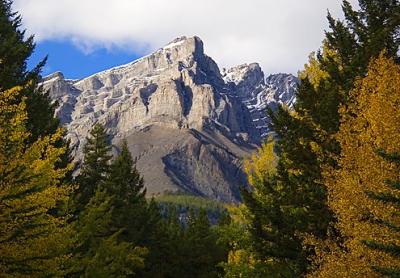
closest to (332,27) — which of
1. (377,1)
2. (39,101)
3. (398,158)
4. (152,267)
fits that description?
(377,1)

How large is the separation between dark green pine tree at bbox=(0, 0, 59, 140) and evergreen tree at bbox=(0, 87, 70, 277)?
7.01 meters

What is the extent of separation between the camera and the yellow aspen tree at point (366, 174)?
1363 centimetres

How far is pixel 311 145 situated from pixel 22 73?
611 inches

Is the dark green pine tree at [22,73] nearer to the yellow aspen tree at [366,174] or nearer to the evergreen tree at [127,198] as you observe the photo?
the evergreen tree at [127,198]

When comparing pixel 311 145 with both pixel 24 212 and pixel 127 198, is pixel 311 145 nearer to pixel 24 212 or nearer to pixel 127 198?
pixel 24 212

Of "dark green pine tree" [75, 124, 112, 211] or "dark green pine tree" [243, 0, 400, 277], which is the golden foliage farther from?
"dark green pine tree" [75, 124, 112, 211]

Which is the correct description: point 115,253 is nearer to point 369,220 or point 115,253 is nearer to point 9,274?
point 9,274

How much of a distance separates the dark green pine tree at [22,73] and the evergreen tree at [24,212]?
23.0 feet

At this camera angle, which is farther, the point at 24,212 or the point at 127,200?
the point at 127,200

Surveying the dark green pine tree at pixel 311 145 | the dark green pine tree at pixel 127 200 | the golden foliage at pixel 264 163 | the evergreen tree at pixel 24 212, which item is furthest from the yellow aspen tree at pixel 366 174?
the dark green pine tree at pixel 127 200

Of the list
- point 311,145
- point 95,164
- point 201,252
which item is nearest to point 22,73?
point 95,164

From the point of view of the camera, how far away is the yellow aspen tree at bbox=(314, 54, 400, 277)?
44.7 ft

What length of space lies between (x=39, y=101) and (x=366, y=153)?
18540mm

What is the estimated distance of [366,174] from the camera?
1470 centimetres
